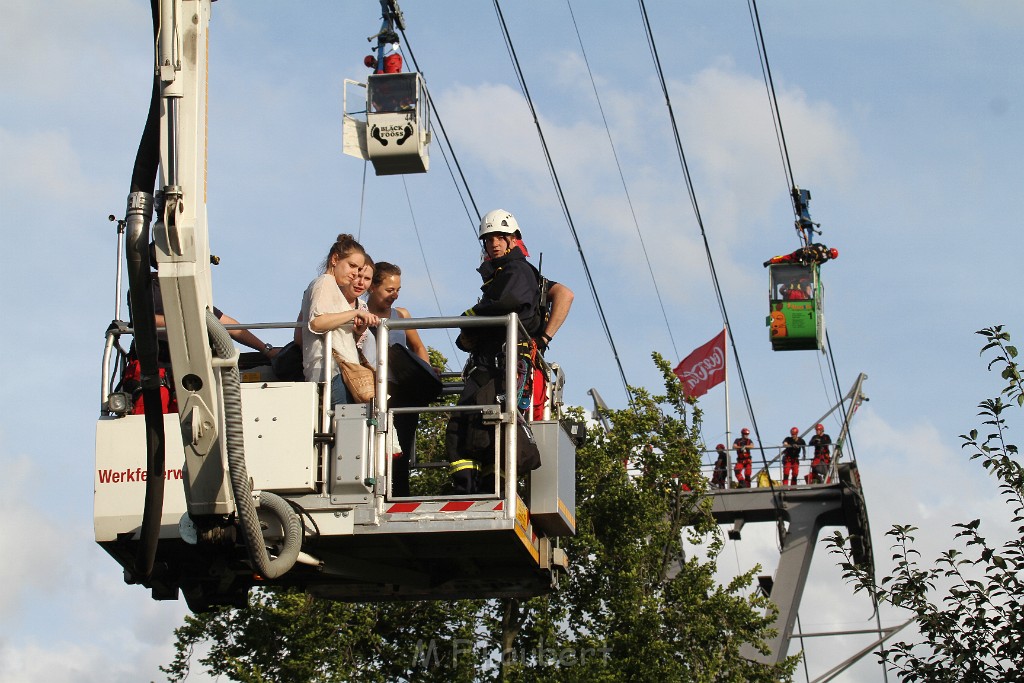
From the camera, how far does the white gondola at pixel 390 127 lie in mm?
20016

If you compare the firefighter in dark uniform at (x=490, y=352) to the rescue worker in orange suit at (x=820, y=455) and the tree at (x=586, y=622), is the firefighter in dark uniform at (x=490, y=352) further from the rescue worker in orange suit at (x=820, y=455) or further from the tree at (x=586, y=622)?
the rescue worker in orange suit at (x=820, y=455)

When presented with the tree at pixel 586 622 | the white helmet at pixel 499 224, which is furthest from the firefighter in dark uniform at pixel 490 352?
the tree at pixel 586 622

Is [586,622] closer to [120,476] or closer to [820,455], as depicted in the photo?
[820,455]

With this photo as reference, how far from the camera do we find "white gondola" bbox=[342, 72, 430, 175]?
20.0m

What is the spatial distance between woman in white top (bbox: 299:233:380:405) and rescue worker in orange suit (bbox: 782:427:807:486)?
31.0 m

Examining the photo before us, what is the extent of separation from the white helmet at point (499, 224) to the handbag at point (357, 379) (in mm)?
1300

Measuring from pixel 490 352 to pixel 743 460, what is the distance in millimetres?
31231

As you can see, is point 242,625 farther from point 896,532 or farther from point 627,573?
point 896,532

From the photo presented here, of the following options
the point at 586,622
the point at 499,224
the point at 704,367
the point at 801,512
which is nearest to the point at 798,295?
the point at 704,367

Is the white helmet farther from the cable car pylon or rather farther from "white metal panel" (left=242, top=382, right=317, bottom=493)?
the cable car pylon

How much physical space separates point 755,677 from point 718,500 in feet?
40.9

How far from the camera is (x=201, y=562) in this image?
405 inches

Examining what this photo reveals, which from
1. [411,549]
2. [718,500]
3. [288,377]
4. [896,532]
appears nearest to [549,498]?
[411,549]

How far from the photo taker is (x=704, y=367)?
3725cm
